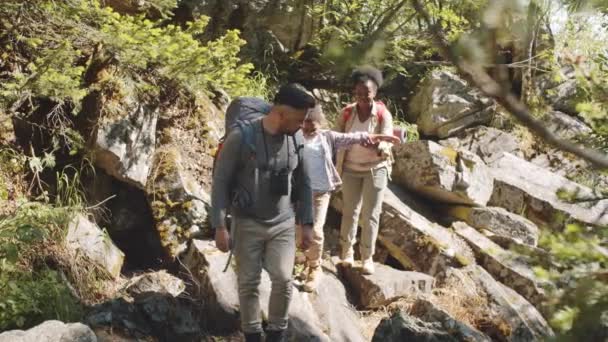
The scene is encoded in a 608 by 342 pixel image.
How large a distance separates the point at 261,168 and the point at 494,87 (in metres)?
2.74

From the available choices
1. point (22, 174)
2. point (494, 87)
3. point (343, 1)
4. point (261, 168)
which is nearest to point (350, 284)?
point (261, 168)

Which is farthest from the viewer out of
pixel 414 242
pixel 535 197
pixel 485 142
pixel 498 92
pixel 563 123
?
pixel 563 123

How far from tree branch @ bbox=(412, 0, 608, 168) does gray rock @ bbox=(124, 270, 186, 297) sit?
15.8 feet

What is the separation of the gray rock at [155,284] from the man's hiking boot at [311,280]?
4.38 feet

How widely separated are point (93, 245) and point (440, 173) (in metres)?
5.14

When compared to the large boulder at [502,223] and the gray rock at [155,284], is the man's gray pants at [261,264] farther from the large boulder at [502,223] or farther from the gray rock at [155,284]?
the large boulder at [502,223]

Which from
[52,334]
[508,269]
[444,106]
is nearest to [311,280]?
[52,334]

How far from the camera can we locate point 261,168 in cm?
447

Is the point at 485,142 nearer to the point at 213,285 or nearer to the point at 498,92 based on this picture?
the point at 213,285

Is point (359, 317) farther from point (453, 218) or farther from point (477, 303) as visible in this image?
point (453, 218)

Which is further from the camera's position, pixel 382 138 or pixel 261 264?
pixel 382 138

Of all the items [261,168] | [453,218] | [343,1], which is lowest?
[453,218]

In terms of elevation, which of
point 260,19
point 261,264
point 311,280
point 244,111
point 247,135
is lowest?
point 311,280

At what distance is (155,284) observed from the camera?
6383 mm
